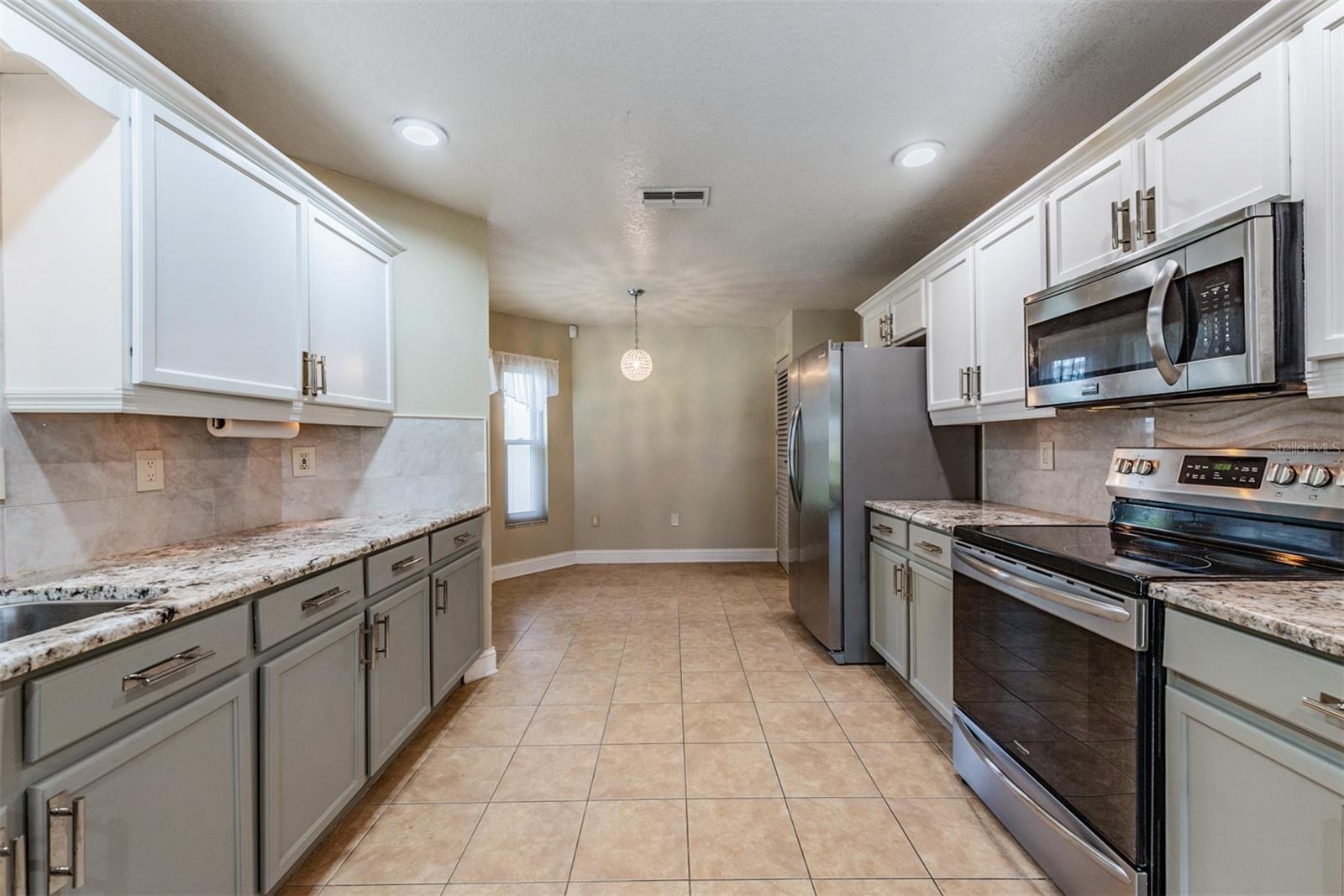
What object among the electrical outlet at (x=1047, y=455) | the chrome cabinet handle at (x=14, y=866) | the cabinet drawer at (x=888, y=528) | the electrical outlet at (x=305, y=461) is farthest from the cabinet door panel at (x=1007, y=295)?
the electrical outlet at (x=305, y=461)

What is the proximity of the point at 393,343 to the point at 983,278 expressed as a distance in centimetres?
279

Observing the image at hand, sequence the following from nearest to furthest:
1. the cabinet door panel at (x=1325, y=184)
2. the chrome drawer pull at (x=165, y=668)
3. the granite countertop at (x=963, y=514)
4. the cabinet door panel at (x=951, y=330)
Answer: the chrome drawer pull at (x=165, y=668) < the cabinet door panel at (x=1325, y=184) < the granite countertop at (x=963, y=514) < the cabinet door panel at (x=951, y=330)

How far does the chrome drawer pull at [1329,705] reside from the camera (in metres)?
0.85

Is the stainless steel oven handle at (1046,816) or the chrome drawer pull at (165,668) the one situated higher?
the chrome drawer pull at (165,668)

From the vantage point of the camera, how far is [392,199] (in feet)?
8.84

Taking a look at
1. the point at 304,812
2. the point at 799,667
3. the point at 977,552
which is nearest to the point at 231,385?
the point at 304,812

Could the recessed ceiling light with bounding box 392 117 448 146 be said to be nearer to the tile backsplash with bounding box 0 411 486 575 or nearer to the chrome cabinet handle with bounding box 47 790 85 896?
the tile backsplash with bounding box 0 411 486 575

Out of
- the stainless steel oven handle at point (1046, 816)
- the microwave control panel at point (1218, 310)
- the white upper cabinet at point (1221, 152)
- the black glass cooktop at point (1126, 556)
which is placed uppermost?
the white upper cabinet at point (1221, 152)

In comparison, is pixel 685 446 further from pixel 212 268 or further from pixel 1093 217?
pixel 212 268

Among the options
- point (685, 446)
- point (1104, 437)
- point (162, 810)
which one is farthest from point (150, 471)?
point (685, 446)

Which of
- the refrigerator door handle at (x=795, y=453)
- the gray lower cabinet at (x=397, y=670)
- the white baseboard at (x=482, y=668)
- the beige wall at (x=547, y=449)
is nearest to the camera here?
the gray lower cabinet at (x=397, y=670)

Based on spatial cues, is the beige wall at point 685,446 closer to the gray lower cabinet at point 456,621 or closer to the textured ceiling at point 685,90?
the textured ceiling at point 685,90

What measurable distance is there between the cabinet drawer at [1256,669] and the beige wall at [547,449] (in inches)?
180

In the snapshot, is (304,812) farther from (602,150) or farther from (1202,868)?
(602,150)
